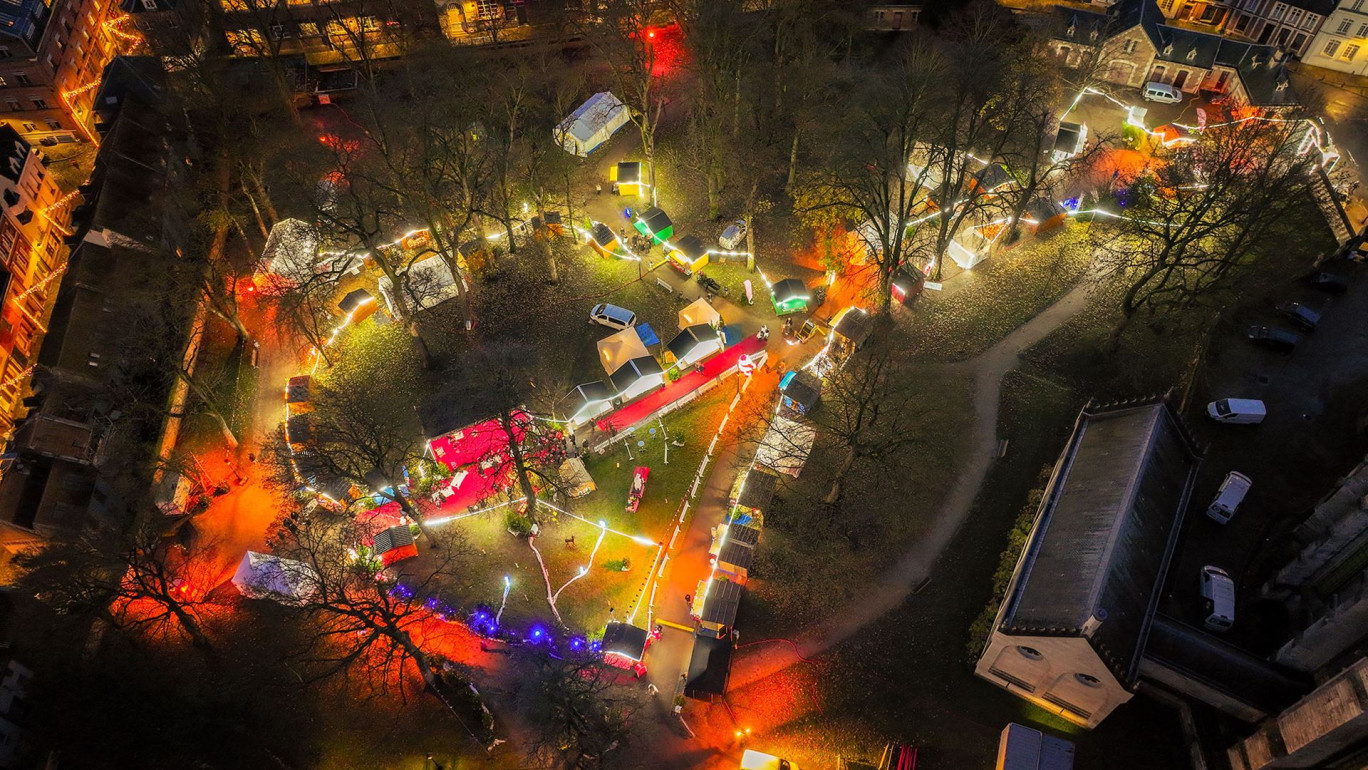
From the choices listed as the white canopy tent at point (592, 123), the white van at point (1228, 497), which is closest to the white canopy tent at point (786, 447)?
the white van at point (1228, 497)

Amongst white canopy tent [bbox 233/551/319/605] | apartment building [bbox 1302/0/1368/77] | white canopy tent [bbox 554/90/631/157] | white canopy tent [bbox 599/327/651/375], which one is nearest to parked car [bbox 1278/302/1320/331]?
apartment building [bbox 1302/0/1368/77]

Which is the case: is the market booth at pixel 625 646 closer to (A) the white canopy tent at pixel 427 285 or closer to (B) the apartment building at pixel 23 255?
(A) the white canopy tent at pixel 427 285

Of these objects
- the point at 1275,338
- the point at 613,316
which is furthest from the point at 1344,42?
the point at 613,316

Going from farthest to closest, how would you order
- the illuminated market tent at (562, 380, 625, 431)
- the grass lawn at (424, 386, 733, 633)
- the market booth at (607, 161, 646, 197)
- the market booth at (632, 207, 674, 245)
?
1. the market booth at (607, 161, 646, 197)
2. the market booth at (632, 207, 674, 245)
3. the illuminated market tent at (562, 380, 625, 431)
4. the grass lawn at (424, 386, 733, 633)

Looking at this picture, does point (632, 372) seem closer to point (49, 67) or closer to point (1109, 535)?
point (1109, 535)

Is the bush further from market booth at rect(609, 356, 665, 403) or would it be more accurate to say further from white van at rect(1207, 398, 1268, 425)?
market booth at rect(609, 356, 665, 403)

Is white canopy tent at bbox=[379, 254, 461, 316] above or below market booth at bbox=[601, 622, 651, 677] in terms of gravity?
above
